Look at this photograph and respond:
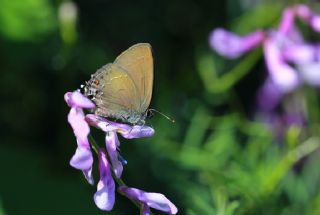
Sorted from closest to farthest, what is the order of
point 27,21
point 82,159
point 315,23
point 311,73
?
point 82,159
point 315,23
point 311,73
point 27,21

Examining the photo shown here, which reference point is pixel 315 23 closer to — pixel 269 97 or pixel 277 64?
pixel 277 64

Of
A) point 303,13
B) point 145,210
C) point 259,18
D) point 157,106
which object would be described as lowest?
point 145,210

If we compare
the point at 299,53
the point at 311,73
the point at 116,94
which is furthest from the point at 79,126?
the point at 311,73

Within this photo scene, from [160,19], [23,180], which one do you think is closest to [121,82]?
[23,180]

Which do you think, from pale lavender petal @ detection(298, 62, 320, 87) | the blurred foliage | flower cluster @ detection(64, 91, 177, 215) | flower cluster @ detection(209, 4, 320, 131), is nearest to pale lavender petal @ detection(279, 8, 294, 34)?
flower cluster @ detection(209, 4, 320, 131)

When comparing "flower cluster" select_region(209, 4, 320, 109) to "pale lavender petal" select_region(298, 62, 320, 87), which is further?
"pale lavender petal" select_region(298, 62, 320, 87)

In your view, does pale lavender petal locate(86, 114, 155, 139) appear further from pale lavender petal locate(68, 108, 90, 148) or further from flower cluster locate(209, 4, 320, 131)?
flower cluster locate(209, 4, 320, 131)
